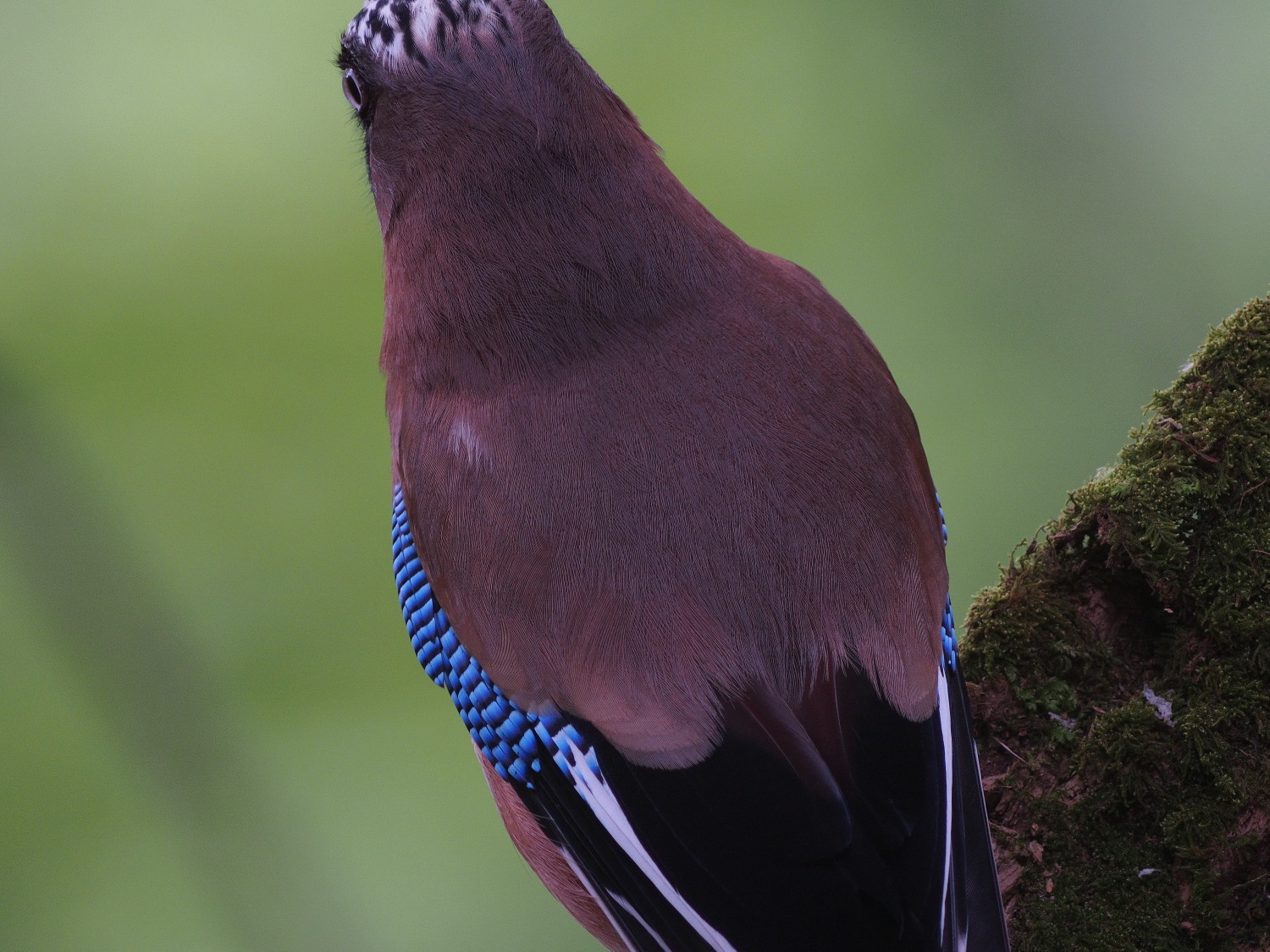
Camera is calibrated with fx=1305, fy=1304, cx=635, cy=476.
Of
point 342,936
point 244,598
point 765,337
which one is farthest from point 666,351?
point 244,598

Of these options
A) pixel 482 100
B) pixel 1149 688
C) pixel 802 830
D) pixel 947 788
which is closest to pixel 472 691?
pixel 802 830

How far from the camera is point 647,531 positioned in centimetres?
236

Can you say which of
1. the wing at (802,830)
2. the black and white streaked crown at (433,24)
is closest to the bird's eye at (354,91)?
the black and white streaked crown at (433,24)

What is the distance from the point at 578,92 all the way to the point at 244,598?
2552 mm

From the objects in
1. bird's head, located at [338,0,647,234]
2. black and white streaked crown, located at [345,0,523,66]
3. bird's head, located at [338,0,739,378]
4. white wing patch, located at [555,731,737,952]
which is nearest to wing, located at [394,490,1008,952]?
white wing patch, located at [555,731,737,952]

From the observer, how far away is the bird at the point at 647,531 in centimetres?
222

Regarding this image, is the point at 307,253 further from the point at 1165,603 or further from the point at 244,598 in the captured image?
the point at 1165,603

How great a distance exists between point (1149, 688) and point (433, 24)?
2.00 metres

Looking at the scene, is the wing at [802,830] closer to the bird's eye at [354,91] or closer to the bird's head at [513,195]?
the bird's head at [513,195]

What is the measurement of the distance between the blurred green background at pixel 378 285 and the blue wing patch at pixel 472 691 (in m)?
1.58

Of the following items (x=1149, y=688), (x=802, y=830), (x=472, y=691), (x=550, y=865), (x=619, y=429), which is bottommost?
(x=1149, y=688)

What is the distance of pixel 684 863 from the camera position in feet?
7.30

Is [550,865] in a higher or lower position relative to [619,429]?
lower

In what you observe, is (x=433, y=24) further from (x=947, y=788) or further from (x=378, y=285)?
(x=378, y=285)
